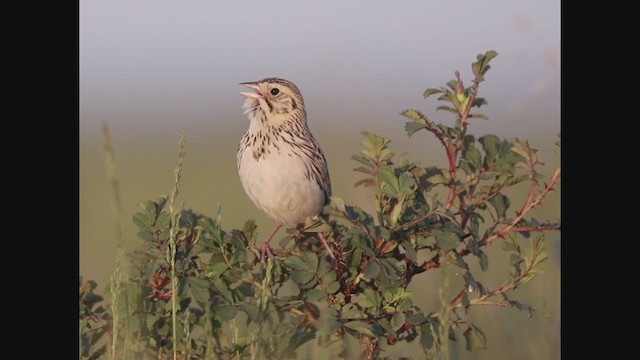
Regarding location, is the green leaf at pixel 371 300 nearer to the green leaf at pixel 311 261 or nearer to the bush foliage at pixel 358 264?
the bush foliage at pixel 358 264

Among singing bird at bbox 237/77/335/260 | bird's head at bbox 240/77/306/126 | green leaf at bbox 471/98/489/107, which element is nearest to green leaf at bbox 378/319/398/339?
green leaf at bbox 471/98/489/107

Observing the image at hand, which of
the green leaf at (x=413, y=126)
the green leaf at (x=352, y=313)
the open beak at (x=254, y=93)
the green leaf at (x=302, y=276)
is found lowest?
the green leaf at (x=352, y=313)

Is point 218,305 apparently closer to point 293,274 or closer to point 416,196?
point 293,274

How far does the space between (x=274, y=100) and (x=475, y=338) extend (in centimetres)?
187

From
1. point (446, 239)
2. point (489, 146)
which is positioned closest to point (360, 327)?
point (446, 239)

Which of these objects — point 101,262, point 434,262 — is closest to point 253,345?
point 434,262

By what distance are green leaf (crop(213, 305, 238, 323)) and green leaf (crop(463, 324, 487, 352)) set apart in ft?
2.87

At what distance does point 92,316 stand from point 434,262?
1268 millimetres

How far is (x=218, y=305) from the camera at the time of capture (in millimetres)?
3408

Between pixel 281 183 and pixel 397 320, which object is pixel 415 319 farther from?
pixel 281 183

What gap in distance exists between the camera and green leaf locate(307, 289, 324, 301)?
11.1 feet

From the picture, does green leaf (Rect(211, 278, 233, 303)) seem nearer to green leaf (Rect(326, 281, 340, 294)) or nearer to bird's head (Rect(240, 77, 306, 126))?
green leaf (Rect(326, 281, 340, 294))

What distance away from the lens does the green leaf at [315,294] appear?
3.38m

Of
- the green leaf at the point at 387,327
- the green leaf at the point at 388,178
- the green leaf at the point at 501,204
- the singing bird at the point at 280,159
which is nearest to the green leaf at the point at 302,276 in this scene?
the green leaf at the point at 387,327
